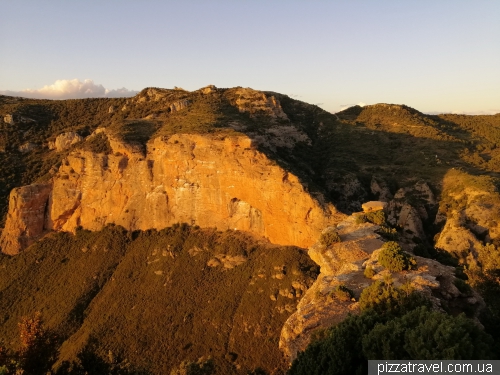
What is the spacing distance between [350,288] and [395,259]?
9.78 ft

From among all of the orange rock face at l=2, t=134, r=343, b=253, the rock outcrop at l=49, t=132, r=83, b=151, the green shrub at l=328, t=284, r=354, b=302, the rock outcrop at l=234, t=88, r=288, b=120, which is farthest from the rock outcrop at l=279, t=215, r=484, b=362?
the rock outcrop at l=49, t=132, r=83, b=151

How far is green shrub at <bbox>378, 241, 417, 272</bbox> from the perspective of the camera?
1970 centimetres

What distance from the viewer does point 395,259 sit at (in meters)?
19.9

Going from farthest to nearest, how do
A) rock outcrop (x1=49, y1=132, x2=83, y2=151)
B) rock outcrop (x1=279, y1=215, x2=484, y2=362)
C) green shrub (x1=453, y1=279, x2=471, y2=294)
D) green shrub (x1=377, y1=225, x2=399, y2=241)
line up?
rock outcrop (x1=49, y1=132, x2=83, y2=151) → green shrub (x1=377, y1=225, x2=399, y2=241) → green shrub (x1=453, y1=279, x2=471, y2=294) → rock outcrop (x1=279, y1=215, x2=484, y2=362)

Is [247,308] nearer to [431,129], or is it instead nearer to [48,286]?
[48,286]

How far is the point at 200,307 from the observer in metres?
42.1

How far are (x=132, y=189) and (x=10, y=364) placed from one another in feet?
131

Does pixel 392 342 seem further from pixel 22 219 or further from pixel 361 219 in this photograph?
pixel 22 219

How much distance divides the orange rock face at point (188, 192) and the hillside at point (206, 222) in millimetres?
203

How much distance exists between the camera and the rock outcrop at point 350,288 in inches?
658

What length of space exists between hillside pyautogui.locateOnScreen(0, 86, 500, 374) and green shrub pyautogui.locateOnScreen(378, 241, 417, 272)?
1.27m

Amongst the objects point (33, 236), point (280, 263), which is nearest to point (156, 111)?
point (33, 236)

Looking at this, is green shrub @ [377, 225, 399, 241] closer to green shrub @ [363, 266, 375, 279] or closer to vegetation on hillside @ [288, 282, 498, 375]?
green shrub @ [363, 266, 375, 279]

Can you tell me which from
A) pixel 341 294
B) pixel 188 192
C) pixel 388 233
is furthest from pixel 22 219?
pixel 341 294
